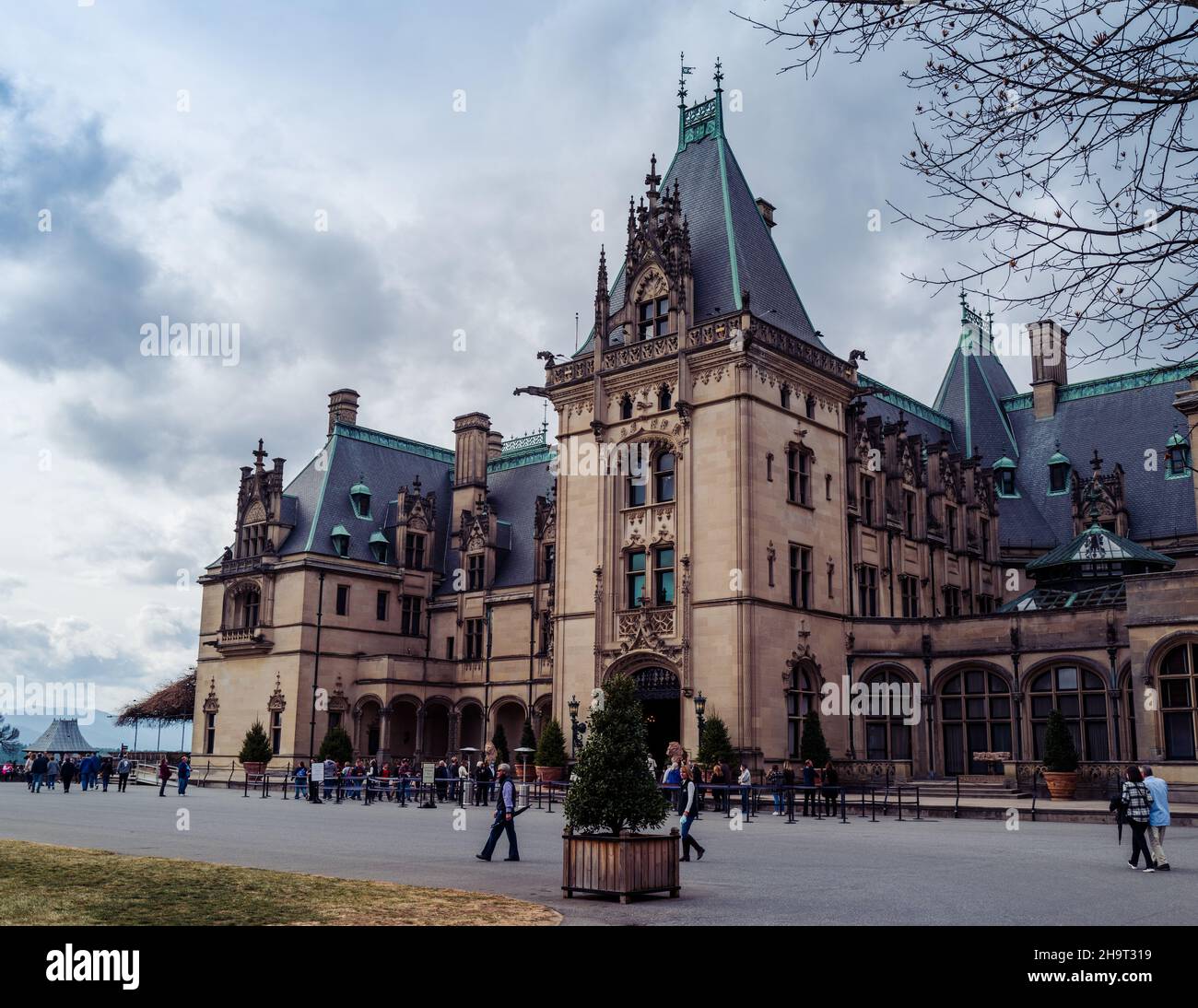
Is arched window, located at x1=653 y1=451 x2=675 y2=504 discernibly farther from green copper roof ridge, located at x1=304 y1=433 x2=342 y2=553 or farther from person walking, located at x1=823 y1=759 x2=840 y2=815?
green copper roof ridge, located at x1=304 y1=433 x2=342 y2=553

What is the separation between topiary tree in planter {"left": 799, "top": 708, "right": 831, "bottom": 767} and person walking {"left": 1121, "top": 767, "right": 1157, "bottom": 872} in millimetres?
22736

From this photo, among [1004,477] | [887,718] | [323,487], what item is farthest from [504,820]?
[1004,477]

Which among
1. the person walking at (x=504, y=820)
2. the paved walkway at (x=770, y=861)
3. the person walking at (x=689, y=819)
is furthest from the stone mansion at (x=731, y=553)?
the person walking at (x=504, y=820)

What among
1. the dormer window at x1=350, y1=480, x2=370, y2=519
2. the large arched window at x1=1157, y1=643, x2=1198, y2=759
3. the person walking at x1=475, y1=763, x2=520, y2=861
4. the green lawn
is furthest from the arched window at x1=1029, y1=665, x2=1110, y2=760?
the dormer window at x1=350, y1=480, x2=370, y2=519

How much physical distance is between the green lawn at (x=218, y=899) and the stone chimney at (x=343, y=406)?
50.3 metres

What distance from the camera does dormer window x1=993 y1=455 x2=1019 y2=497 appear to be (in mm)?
60500

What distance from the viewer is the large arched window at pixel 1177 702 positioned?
3369 centimetres

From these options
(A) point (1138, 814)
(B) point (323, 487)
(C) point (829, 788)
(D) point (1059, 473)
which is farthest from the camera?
(B) point (323, 487)

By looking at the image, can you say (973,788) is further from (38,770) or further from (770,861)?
(38,770)

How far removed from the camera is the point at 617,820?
14555 millimetres

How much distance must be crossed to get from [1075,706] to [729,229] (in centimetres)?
2235

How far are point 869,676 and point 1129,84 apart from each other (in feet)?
126

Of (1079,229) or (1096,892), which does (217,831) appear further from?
(1079,229)
